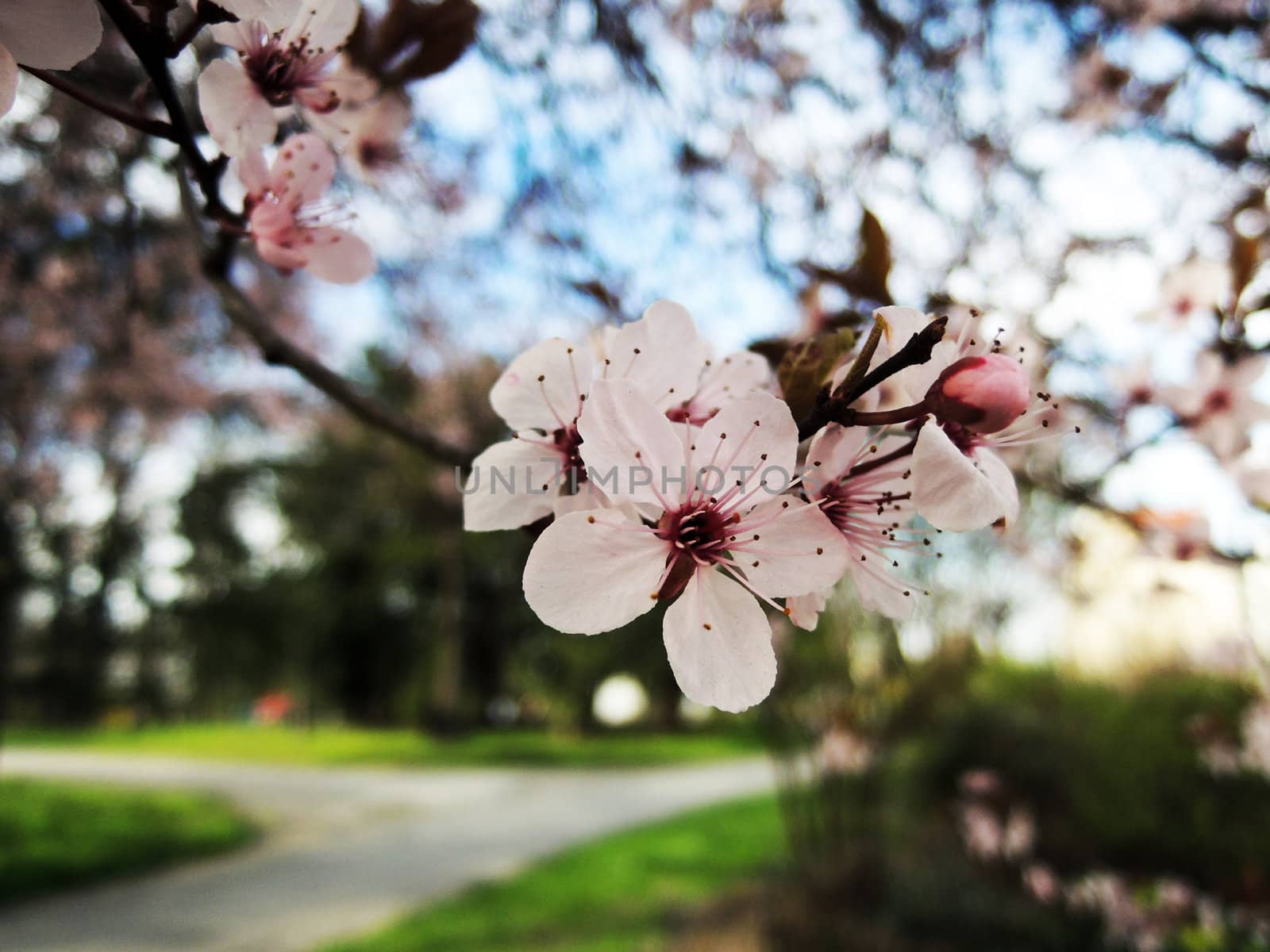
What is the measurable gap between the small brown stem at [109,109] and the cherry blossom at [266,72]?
1.5 inches

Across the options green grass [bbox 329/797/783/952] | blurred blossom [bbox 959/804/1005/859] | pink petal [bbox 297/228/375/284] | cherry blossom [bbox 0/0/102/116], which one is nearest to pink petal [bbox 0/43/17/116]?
cherry blossom [bbox 0/0/102/116]

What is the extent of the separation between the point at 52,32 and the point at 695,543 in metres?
0.52

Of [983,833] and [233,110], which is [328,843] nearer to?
[983,833]

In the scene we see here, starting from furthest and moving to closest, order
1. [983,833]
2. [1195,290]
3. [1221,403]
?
1. [983,833]
2. [1195,290]
3. [1221,403]

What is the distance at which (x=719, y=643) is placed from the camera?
56 cm

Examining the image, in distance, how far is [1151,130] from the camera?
2.31m

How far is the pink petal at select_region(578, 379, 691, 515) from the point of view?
523mm

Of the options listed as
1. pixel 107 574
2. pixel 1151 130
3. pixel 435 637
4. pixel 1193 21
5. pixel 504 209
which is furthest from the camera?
pixel 435 637

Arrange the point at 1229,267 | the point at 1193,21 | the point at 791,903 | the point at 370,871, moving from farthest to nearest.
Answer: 1. the point at 370,871
2. the point at 791,903
3. the point at 1193,21
4. the point at 1229,267

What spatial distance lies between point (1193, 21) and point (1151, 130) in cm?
30

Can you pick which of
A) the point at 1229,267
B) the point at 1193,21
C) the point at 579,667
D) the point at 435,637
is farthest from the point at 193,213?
the point at 435,637

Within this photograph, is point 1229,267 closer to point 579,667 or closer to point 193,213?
point 193,213

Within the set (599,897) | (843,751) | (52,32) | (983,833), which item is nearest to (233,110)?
(52,32)

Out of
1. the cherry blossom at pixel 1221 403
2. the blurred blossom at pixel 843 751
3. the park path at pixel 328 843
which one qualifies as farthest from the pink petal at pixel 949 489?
the park path at pixel 328 843
